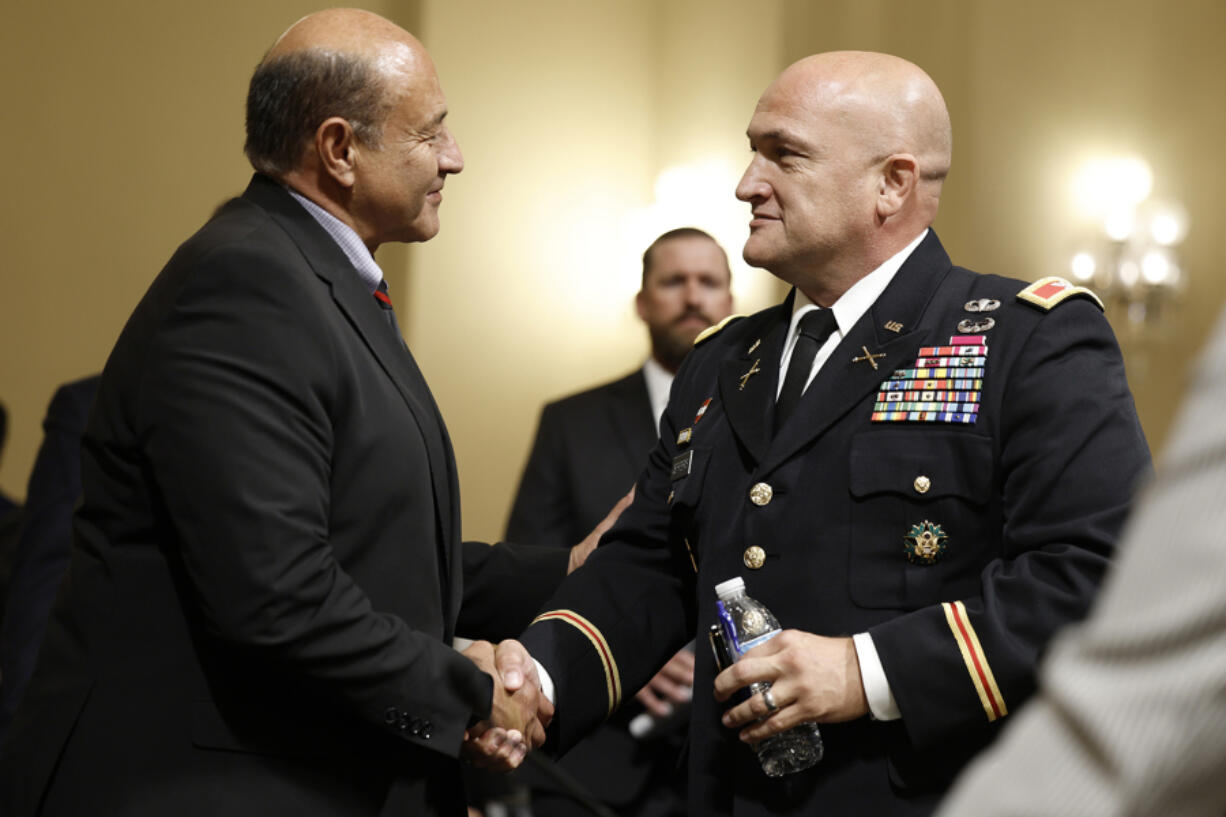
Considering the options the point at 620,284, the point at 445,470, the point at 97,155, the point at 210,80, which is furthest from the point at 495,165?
the point at 445,470

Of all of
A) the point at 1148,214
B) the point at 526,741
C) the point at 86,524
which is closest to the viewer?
the point at 86,524

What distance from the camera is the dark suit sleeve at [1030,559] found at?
1.66m

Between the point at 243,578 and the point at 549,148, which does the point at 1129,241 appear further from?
the point at 243,578

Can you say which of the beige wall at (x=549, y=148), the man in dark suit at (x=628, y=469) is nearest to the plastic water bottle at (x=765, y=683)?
the man in dark suit at (x=628, y=469)

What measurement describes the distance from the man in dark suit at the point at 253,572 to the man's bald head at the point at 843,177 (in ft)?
2.16

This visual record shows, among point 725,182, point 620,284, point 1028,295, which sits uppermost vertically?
point 1028,295

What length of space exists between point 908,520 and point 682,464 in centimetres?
42

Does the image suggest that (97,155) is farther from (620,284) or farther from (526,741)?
(526,741)

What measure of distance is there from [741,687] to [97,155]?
4.27 meters

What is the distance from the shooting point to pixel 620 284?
5.87 m

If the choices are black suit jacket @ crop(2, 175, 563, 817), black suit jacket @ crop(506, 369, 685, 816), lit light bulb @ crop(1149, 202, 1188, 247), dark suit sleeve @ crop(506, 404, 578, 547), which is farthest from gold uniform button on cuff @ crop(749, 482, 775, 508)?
lit light bulb @ crop(1149, 202, 1188, 247)

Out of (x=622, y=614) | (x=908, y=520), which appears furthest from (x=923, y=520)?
(x=622, y=614)

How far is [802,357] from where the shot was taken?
2.05 metres

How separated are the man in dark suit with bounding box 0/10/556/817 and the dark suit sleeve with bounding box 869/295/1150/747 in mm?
554
